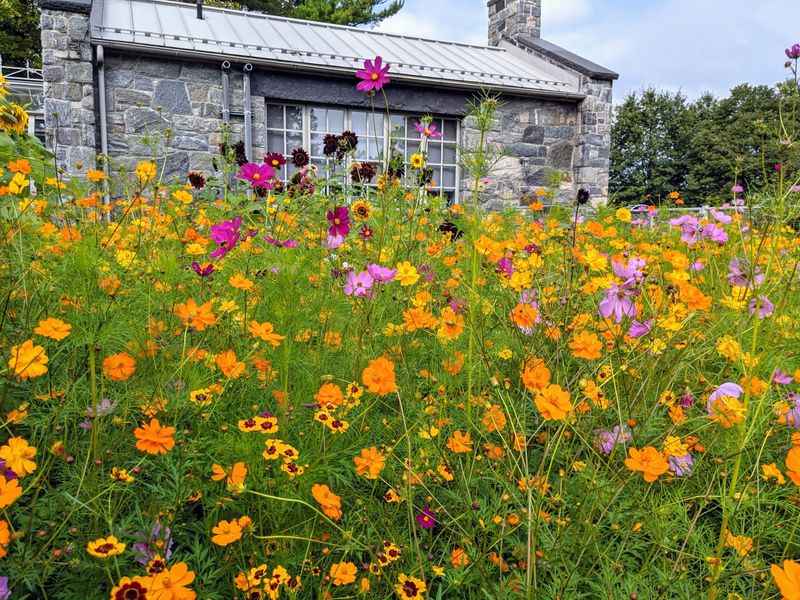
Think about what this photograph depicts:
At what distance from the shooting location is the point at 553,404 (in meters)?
0.90

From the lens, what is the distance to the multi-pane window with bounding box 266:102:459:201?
6988mm

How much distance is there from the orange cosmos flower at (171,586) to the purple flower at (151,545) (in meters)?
0.09

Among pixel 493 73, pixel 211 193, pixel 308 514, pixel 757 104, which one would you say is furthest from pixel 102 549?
pixel 757 104

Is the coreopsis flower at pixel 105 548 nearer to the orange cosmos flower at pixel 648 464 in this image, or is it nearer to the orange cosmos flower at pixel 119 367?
the orange cosmos flower at pixel 119 367

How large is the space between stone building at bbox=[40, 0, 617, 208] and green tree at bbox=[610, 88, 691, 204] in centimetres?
1981

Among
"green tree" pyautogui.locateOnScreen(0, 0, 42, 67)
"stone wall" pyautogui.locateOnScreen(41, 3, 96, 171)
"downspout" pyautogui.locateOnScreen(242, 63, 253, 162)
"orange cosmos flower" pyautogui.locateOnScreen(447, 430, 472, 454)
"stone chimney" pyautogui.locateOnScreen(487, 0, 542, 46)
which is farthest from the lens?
"green tree" pyautogui.locateOnScreen(0, 0, 42, 67)

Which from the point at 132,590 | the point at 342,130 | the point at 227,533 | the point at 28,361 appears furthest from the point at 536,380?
the point at 342,130

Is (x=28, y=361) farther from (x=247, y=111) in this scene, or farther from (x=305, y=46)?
(x=305, y=46)

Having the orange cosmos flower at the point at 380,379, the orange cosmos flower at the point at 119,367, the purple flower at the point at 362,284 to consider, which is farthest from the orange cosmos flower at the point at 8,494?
the purple flower at the point at 362,284

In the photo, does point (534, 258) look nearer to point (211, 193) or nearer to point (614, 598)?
point (614, 598)

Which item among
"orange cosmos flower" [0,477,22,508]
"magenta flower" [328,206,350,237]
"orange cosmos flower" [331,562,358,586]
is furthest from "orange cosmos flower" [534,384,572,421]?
"magenta flower" [328,206,350,237]

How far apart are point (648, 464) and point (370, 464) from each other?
50 cm

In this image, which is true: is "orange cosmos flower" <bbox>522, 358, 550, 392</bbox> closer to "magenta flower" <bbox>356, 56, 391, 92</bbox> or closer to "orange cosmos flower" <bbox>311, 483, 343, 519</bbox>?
"orange cosmos flower" <bbox>311, 483, 343, 519</bbox>

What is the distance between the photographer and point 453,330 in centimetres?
143
